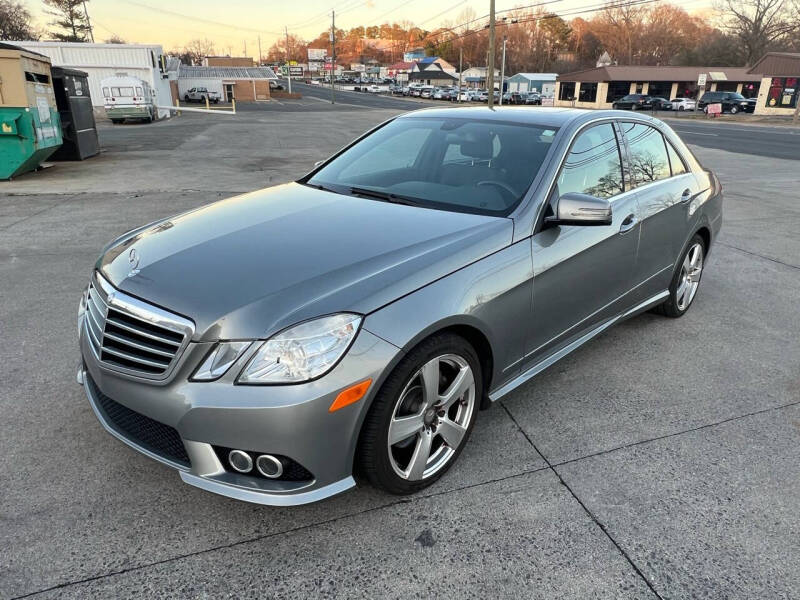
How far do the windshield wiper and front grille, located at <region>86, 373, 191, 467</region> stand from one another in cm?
169

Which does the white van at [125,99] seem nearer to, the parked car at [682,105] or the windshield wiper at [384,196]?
the windshield wiper at [384,196]

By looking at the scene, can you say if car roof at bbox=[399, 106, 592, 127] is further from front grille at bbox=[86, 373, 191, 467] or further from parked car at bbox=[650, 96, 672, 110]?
parked car at bbox=[650, 96, 672, 110]

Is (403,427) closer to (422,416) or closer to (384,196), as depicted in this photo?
(422,416)

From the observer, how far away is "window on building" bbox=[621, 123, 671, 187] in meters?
3.87

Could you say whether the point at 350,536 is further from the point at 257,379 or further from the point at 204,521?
the point at 257,379

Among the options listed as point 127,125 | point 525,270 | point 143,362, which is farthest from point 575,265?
point 127,125

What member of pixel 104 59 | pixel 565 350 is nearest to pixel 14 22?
pixel 104 59

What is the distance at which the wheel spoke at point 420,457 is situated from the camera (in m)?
2.54

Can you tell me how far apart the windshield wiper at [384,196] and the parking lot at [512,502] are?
1.29 m

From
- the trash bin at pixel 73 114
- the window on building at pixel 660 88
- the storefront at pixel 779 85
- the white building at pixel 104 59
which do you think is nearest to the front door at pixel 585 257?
the trash bin at pixel 73 114

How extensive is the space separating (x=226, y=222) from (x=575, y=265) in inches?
74.1

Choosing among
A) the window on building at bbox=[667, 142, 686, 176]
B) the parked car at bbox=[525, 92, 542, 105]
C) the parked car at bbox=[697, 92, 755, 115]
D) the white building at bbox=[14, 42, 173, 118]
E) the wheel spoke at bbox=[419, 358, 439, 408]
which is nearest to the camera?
the wheel spoke at bbox=[419, 358, 439, 408]

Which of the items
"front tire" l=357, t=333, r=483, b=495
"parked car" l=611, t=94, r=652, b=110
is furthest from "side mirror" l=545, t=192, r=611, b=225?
"parked car" l=611, t=94, r=652, b=110

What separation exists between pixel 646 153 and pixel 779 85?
53070 mm
